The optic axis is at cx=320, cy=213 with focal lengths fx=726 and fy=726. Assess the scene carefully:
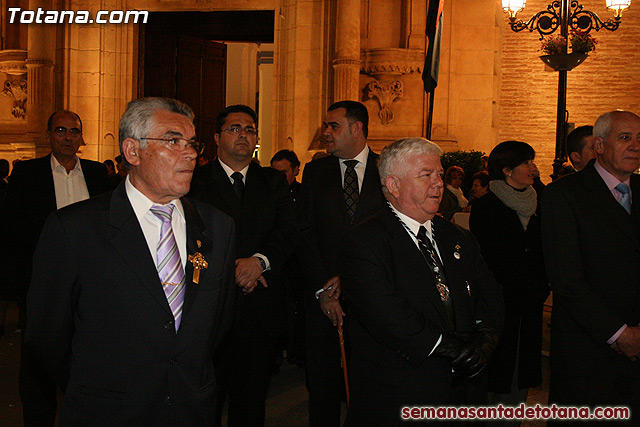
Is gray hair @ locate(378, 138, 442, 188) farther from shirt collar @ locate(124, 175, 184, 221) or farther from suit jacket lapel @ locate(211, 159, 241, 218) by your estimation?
suit jacket lapel @ locate(211, 159, 241, 218)

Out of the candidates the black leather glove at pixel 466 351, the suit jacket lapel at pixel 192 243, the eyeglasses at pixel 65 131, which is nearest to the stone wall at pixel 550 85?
the eyeglasses at pixel 65 131

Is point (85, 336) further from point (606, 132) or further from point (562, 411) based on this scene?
point (606, 132)

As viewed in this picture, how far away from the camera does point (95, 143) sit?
1488 centimetres

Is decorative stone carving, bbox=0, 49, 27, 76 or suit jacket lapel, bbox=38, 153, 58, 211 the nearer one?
suit jacket lapel, bbox=38, 153, 58, 211

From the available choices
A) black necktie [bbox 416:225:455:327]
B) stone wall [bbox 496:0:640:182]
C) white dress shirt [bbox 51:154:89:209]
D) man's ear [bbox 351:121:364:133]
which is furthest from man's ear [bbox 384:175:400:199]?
stone wall [bbox 496:0:640:182]

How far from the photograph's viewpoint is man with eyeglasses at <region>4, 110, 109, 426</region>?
16.0 ft

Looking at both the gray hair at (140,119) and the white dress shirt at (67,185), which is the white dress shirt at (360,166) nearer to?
the white dress shirt at (67,185)

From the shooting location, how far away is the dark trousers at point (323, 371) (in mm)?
4934

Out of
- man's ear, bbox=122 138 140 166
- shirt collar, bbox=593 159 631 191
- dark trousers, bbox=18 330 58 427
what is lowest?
dark trousers, bbox=18 330 58 427

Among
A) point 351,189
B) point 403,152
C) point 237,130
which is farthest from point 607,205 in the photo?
point 237,130

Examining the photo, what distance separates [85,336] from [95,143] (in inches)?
501

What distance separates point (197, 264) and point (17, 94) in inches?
559

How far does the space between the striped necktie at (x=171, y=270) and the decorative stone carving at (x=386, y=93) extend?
10.9 metres

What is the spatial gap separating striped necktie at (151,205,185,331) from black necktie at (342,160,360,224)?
2.28m
